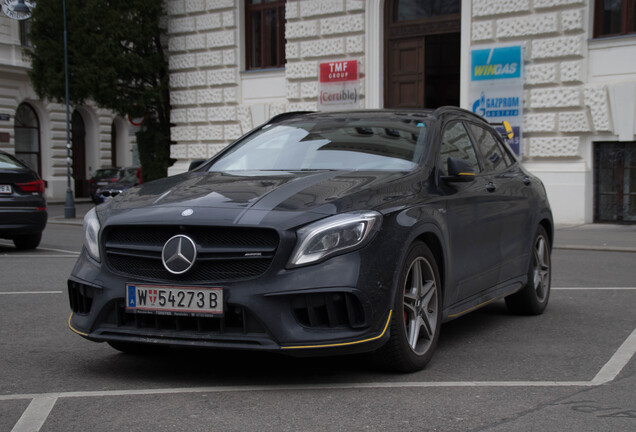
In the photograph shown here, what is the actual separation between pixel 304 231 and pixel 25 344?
2562 mm

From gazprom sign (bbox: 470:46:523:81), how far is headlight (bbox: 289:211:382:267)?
1519 centimetres

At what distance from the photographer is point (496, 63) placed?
1953 centimetres

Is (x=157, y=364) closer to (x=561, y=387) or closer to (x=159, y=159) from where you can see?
(x=561, y=387)

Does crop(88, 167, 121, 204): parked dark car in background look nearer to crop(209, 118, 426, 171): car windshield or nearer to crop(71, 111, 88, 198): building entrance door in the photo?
crop(71, 111, 88, 198): building entrance door

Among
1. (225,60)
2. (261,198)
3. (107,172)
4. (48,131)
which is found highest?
(225,60)

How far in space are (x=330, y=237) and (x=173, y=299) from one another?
0.87 m

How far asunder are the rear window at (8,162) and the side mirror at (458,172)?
9344mm

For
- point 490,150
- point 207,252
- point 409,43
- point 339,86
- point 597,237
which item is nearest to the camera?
point 207,252

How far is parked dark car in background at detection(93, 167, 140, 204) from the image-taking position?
27.2 metres

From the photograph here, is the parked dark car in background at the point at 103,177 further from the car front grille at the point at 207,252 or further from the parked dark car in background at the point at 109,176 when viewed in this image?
the car front grille at the point at 207,252

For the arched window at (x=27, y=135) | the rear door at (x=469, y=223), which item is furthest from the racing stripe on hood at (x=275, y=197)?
the arched window at (x=27, y=135)

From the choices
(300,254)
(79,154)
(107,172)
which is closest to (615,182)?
(300,254)

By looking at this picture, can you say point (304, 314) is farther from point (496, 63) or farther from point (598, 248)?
point (496, 63)

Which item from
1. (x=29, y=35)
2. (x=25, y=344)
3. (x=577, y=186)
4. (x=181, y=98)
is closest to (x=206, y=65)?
(x=181, y=98)
